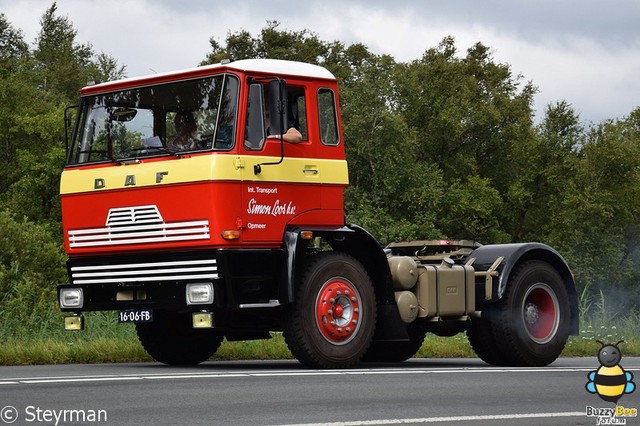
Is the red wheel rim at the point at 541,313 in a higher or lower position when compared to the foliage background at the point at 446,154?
lower

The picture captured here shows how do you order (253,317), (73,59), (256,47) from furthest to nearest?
(73,59) < (256,47) < (253,317)

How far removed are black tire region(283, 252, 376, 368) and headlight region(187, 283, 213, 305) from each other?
986mm

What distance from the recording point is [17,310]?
20.2 metres

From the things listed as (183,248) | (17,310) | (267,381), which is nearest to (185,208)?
(183,248)

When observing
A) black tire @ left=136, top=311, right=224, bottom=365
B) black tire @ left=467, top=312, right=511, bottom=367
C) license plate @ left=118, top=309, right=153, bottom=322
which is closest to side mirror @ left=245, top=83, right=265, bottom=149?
license plate @ left=118, top=309, right=153, bottom=322

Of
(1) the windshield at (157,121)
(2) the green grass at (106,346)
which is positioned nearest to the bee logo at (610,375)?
(1) the windshield at (157,121)

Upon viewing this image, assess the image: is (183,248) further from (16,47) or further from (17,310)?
(16,47)

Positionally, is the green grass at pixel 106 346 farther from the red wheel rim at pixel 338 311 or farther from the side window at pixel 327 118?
the side window at pixel 327 118

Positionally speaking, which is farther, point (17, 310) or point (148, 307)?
point (17, 310)

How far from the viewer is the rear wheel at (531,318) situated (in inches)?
645

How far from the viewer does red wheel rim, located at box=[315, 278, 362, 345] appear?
47.8ft

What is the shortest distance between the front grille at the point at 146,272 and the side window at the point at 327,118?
2.19 metres

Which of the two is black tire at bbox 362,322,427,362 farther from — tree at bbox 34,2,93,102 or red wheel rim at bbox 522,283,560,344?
tree at bbox 34,2,93,102

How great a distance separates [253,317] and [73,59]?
74.4m
